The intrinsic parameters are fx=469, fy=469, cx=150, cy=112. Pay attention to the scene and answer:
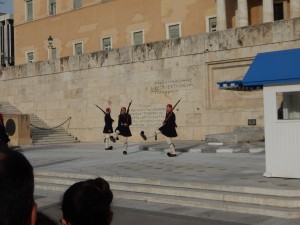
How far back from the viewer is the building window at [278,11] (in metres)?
33.9

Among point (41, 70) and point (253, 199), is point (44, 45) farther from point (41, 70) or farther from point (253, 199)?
point (253, 199)

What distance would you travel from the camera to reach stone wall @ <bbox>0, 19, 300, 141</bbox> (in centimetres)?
2220

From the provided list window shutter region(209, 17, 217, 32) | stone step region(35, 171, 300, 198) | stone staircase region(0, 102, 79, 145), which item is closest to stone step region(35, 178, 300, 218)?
stone step region(35, 171, 300, 198)

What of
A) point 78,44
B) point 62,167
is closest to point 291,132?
point 62,167

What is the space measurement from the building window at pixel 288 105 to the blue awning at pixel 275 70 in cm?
37

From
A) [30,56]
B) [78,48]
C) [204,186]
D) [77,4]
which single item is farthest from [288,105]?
[30,56]

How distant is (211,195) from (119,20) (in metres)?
31.5

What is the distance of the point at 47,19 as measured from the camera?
144ft

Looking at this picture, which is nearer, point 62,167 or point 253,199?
point 253,199

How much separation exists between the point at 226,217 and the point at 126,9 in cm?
3234

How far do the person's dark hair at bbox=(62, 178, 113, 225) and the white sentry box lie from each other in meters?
8.14

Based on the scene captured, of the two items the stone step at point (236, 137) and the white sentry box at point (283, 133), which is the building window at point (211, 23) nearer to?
the stone step at point (236, 137)

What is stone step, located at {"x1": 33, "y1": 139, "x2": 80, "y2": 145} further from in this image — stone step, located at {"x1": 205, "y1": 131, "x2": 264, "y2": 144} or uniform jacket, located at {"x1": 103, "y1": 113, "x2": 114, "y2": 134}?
stone step, located at {"x1": 205, "y1": 131, "x2": 264, "y2": 144}

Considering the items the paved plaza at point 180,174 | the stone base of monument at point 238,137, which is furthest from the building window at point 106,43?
the paved plaza at point 180,174
